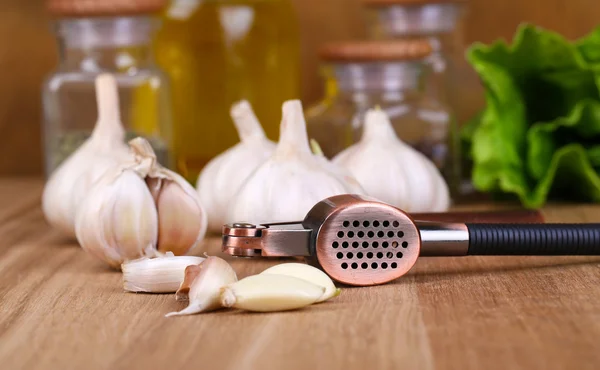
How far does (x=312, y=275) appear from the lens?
767 millimetres

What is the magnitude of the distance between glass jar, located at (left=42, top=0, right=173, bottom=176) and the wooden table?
1.43ft

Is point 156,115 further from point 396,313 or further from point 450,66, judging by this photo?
point 396,313

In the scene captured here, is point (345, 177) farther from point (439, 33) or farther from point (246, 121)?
point (439, 33)

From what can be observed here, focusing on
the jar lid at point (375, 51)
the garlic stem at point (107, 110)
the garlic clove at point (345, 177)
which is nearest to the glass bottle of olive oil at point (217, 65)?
the jar lid at point (375, 51)

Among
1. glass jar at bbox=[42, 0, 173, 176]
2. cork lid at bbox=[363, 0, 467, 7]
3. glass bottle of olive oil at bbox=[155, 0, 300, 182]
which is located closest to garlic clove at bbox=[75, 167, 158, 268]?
glass jar at bbox=[42, 0, 173, 176]

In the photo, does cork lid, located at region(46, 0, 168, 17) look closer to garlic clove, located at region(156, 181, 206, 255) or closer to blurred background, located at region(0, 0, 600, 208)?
blurred background, located at region(0, 0, 600, 208)

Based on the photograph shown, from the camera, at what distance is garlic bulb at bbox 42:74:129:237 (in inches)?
41.1

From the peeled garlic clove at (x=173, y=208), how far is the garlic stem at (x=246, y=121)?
178 millimetres

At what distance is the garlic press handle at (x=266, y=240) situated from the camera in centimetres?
81

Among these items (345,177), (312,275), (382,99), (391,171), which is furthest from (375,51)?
(312,275)

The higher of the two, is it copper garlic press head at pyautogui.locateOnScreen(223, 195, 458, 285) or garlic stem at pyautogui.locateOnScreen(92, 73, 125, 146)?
garlic stem at pyautogui.locateOnScreen(92, 73, 125, 146)

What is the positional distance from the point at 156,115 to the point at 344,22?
→ 1.67 feet

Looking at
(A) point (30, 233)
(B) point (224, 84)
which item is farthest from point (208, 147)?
(A) point (30, 233)

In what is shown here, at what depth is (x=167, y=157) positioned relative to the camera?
4.32 ft
